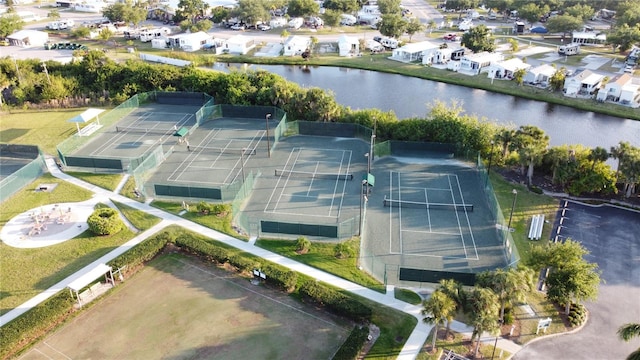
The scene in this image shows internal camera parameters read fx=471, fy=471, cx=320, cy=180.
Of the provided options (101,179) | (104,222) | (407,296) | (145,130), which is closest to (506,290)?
(407,296)

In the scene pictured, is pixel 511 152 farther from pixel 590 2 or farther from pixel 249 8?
pixel 590 2

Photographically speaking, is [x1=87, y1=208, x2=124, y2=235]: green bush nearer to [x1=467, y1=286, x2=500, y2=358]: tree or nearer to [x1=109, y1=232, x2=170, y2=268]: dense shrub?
[x1=109, y1=232, x2=170, y2=268]: dense shrub

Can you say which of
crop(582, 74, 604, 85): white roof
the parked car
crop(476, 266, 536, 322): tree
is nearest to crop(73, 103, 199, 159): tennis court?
crop(476, 266, 536, 322): tree

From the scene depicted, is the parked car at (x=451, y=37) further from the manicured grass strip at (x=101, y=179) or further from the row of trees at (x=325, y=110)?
the manicured grass strip at (x=101, y=179)

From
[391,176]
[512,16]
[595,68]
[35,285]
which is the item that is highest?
[512,16]

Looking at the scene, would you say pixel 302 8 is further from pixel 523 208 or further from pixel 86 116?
pixel 523 208

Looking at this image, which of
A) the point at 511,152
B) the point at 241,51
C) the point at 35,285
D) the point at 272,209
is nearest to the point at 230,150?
the point at 272,209
